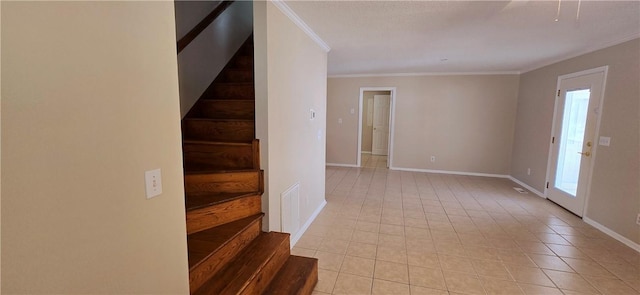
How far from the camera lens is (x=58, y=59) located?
73cm

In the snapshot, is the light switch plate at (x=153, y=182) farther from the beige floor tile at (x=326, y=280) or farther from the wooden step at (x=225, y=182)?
the beige floor tile at (x=326, y=280)

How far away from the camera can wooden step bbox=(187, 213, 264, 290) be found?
1550 mm

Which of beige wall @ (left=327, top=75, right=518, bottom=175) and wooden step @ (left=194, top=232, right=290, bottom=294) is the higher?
beige wall @ (left=327, top=75, right=518, bottom=175)

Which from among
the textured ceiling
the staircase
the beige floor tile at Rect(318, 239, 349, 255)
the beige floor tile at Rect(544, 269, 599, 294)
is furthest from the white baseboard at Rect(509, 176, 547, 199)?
the staircase

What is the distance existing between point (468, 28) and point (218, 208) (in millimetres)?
2775

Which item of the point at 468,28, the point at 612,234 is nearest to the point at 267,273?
the point at 468,28

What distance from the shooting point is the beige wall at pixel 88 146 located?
0.66m

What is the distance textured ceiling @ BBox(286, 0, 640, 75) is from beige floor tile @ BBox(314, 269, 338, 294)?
7.08 feet

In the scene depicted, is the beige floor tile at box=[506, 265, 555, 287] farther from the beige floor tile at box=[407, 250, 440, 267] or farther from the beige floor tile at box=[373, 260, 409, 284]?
the beige floor tile at box=[373, 260, 409, 284]

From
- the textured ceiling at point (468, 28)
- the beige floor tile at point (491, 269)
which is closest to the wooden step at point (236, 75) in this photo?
the textured ceiling at point (468, 28)

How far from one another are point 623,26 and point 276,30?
3.20 metres

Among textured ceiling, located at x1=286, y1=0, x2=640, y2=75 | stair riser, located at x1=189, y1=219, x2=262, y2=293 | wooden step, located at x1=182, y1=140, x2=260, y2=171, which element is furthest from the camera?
wooden step, located at x1=182, y1=140, x2=260, y2=171

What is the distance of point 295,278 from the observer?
6.54ft

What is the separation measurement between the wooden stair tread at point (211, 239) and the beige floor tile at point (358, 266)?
0.90 meters
